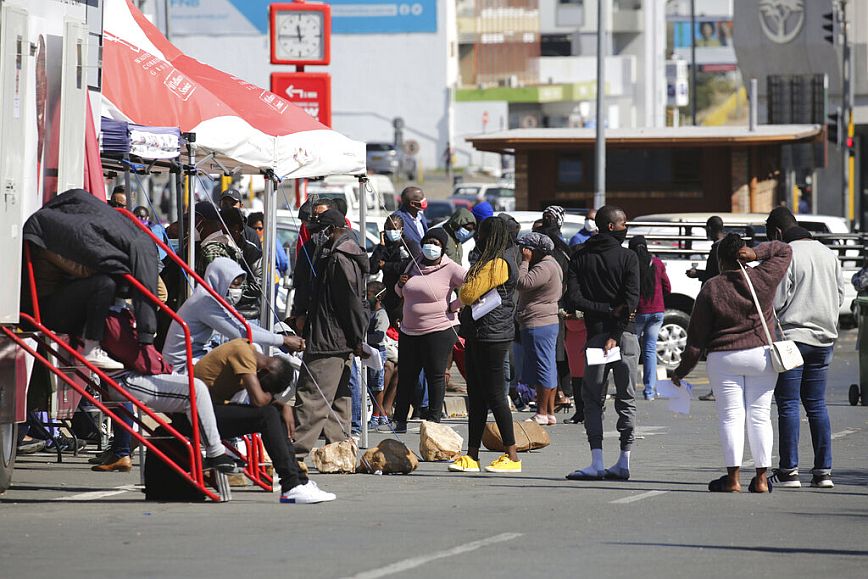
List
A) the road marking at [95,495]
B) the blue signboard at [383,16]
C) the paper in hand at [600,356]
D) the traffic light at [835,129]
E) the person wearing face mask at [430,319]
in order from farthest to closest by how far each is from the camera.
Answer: the blue signboard at [383,16]
the traffic light at [835,129]
the person wearing face mask at [430,319]
the paper in hand at [600,356]
the road marking at [95,495]

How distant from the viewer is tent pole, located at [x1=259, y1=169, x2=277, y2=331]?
41.8 feet

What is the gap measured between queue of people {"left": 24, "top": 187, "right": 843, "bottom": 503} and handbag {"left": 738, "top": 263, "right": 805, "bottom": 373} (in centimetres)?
3

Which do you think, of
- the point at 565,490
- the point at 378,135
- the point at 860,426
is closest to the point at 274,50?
the point at 860,426

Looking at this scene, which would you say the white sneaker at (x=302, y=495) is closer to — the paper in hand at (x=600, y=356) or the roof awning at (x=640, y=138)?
the paper in hand at (x=600, y=356)

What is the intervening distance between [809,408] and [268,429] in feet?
12.7

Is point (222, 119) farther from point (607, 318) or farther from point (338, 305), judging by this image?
point (607, 318)

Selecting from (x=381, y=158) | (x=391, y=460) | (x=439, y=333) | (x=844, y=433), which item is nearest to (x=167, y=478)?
(x=391, y=460)

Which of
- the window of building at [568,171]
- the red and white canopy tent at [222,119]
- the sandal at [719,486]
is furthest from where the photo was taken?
the window of building at [568,171]

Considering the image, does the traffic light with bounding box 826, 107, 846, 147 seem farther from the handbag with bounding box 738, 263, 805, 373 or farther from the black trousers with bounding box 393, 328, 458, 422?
the handbag with bounding box 738, 263, 805, 373

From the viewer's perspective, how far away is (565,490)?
433 inches

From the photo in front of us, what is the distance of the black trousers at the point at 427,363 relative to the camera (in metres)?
14.0

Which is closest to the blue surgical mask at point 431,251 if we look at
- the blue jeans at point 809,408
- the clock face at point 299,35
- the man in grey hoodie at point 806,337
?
the man in grey hoodie at point 806,337

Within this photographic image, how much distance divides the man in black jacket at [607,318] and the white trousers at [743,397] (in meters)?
0.95

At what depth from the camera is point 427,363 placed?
14.1 metres
